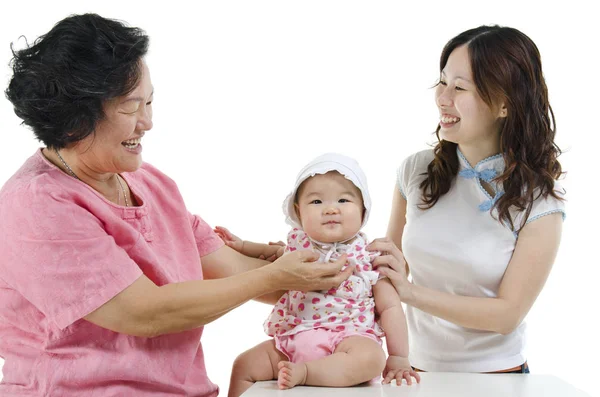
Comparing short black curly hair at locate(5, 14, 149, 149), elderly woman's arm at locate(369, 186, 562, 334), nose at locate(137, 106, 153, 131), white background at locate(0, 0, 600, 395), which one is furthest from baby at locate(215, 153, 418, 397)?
white background at locate(0, 0, 600, 395)

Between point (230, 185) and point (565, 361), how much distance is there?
1.84 meters

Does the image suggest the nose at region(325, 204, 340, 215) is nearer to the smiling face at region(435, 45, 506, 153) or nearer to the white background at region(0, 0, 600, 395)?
the smiling face at region(435, 45, 506, 153)

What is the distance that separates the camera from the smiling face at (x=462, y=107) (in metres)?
2.37

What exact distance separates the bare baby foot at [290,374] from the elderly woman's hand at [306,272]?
195 millimetres

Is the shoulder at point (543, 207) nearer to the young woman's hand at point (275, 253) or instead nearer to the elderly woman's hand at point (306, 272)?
the elderly woman's hand at point (306, 272)

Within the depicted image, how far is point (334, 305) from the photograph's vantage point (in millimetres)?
2141

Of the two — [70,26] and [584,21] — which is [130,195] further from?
[584,21]

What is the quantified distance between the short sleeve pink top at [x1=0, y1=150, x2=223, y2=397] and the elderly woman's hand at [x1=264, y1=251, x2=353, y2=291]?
0.97 ft

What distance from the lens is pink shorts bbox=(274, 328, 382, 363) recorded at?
210 cm

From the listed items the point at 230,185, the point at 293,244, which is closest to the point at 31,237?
the point at 293,244

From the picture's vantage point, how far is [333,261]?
2152mm

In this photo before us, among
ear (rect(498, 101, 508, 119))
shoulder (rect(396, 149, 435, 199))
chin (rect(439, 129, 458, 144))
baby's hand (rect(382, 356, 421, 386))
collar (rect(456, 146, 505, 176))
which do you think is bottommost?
baby's hand (rect(382, 356, 421, 386))

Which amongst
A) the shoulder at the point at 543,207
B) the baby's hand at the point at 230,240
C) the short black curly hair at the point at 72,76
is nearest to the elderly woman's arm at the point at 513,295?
the shoulder at the point at 543,207

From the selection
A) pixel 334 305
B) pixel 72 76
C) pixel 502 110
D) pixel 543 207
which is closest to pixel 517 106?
pixel 502 110
